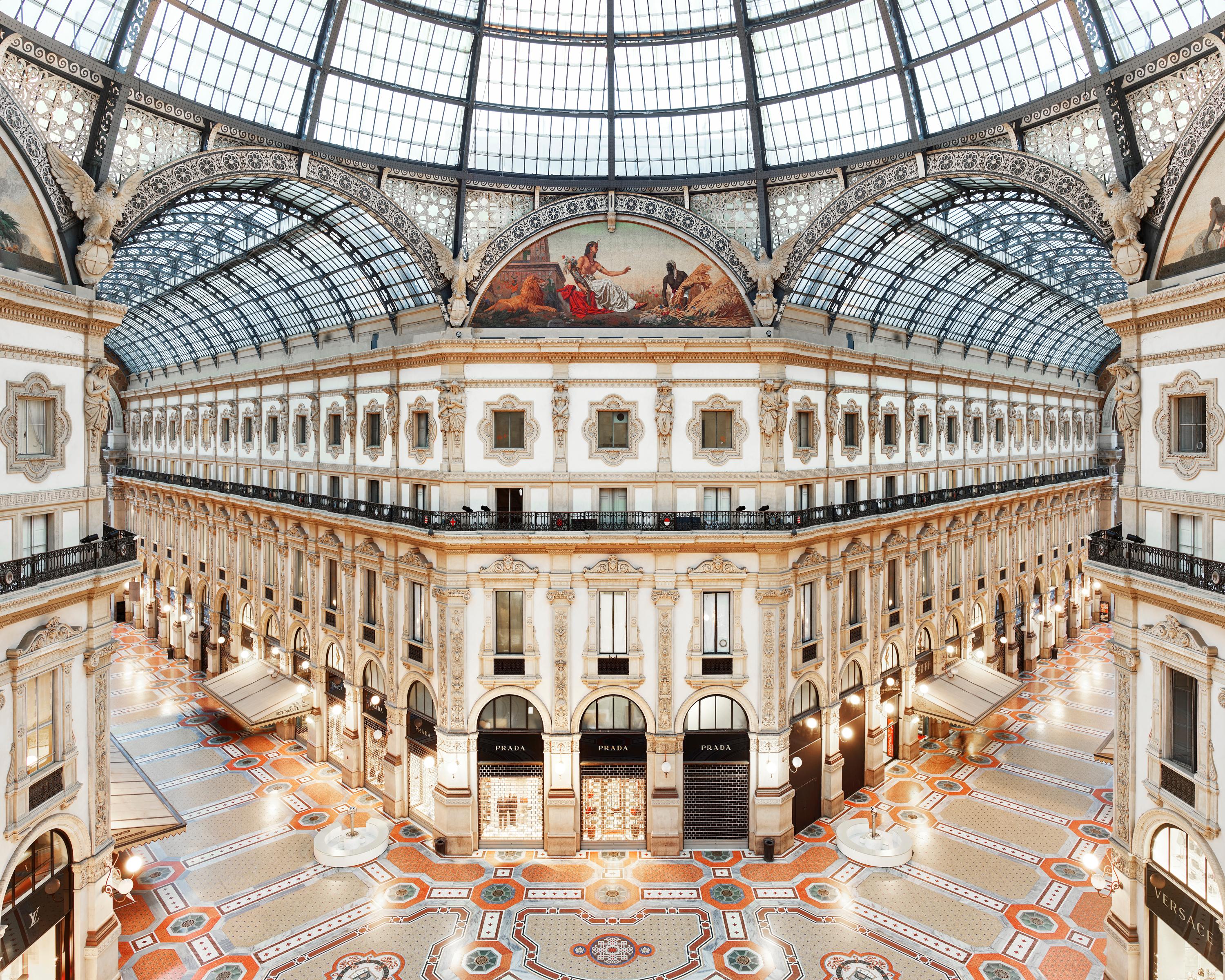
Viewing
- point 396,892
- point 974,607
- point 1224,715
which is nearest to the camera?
point 1224,715

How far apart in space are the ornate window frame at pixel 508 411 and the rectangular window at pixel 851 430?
1311cm

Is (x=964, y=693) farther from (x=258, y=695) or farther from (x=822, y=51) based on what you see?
(x=258, y=695)

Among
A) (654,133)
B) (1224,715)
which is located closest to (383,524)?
(654,133)

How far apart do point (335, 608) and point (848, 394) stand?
80.5 feet

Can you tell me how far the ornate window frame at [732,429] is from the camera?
27547 millimetres

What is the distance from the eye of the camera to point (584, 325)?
28.8 m

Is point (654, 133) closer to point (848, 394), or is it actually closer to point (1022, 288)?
point (848, 394)

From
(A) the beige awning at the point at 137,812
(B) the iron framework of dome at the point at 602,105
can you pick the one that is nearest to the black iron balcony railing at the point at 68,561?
(A) the beige awning at the point at 137,812

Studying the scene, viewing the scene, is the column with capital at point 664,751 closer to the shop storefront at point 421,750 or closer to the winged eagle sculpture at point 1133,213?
the shop storefront at point 421,750

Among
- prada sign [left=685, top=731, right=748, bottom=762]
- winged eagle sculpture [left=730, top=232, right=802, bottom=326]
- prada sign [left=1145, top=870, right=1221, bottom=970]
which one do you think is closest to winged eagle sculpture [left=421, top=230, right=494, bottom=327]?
winged eagle sculpture [left=730, top=232, right=802, bottom=326]

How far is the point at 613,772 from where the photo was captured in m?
27.6

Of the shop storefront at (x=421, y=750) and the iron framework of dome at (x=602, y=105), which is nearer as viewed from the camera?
the iron framework of dome at (x=602, y=105)

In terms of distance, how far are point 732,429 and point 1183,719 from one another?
1560 centimetres

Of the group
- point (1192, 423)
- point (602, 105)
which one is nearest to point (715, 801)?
point (1192, 423)
